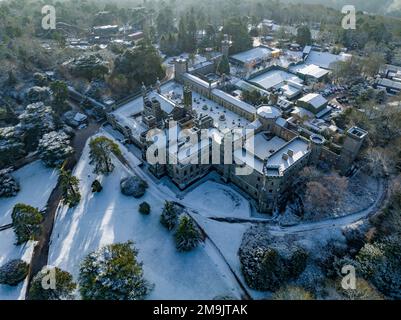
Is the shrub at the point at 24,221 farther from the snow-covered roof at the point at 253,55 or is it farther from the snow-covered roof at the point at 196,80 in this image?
the snow-covered roof at the point at 253,55

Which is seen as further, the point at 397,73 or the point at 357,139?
the point at 397,73

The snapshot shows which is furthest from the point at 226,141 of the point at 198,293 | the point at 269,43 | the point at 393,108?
the point at 269,43

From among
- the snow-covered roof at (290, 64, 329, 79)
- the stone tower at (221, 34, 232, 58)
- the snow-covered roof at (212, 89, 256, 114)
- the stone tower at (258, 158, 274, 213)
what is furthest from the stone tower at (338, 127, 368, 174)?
the stone tower at (221, 34, 232, 58)

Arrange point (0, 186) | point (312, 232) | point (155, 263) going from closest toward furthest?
point (155, 263) < point (312, 232) < point (0, 186)

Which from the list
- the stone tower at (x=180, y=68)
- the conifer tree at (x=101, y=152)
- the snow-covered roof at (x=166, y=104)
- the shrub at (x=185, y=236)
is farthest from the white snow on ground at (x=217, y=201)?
the stone tower at (x=180, y=68)
